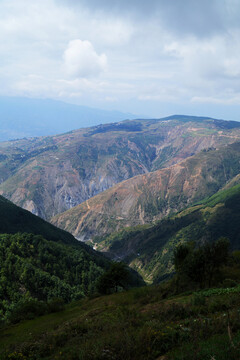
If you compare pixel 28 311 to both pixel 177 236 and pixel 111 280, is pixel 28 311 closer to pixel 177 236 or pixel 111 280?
pixel 111 280

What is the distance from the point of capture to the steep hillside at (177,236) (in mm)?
151750

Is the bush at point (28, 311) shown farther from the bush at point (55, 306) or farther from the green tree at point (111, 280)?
the green tree at point (111, 280)

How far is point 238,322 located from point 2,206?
149569 millimetres

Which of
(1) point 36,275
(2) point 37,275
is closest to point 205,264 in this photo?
(2) point 37,275

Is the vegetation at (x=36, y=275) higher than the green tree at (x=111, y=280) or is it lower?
lower

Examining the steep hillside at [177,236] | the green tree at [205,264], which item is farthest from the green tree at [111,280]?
the steep hillside at [177,236]

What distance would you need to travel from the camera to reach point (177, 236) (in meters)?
174

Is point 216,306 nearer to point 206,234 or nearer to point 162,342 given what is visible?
point 162,342

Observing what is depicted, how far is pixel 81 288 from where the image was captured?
69.4m

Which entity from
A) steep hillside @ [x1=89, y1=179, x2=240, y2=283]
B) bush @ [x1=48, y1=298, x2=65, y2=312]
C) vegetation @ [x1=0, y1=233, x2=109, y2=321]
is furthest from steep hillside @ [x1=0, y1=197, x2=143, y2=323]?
steep hillside @ [x1=89, y1=179, x2=240, y2=283]

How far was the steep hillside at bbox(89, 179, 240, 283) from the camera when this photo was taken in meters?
152

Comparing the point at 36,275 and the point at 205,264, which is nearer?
the point at 205,264

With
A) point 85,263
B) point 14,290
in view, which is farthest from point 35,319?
point 85,263

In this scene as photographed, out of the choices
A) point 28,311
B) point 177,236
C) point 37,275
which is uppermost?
point 28,311
